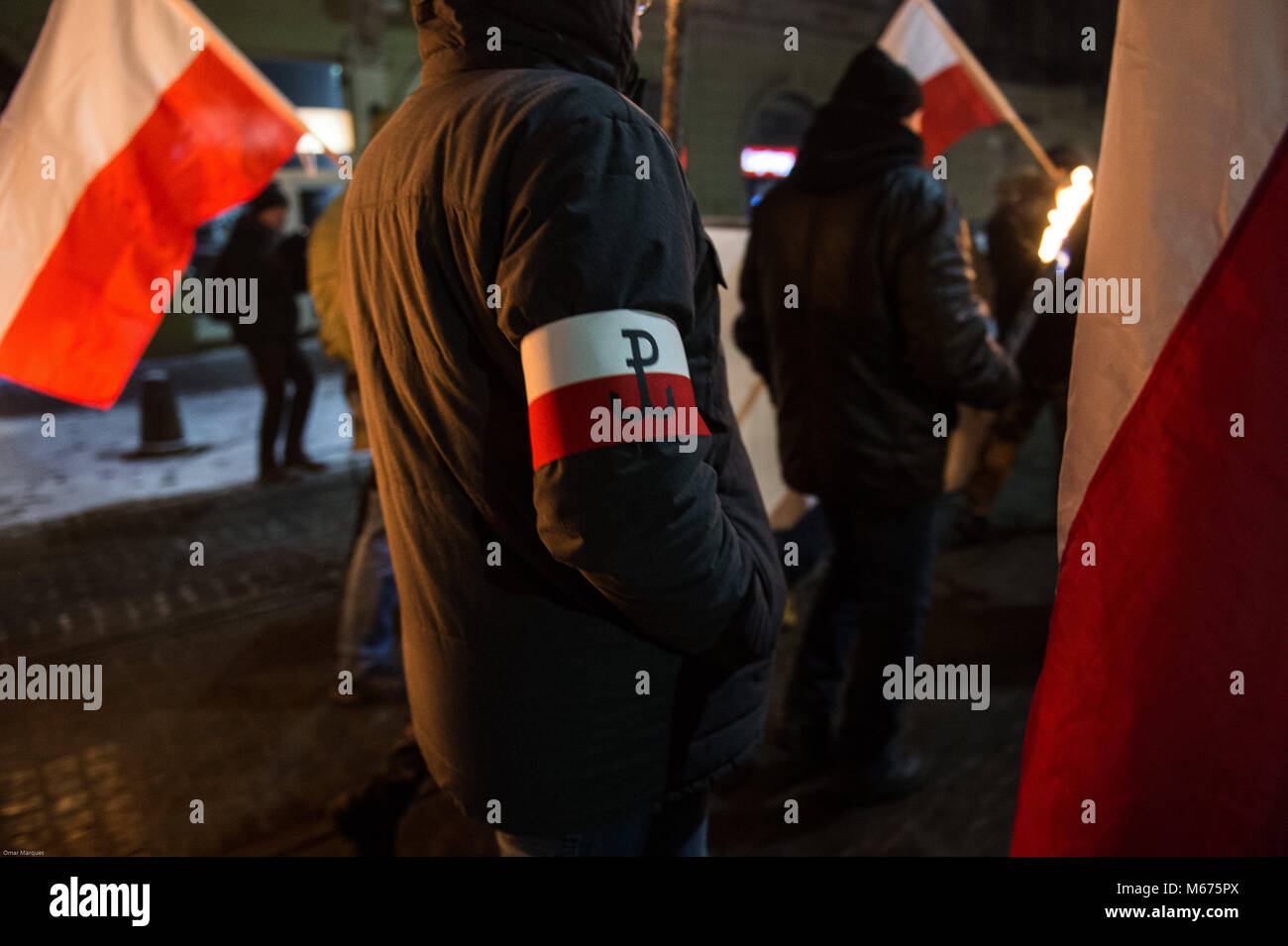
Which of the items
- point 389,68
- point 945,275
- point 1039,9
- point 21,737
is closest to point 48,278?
point 21,737

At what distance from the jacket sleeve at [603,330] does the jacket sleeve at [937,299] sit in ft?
4.92

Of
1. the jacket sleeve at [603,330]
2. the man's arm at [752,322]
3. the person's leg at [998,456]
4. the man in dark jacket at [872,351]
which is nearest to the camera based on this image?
the jacket sleeve at [603,330]

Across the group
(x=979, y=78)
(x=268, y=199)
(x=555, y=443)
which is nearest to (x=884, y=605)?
(x=555, y=443)

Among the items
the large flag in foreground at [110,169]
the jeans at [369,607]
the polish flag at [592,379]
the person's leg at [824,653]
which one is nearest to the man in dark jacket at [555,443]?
the polish flag at [592,379]

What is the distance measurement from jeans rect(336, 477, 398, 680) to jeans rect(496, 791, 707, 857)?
2.17 meters

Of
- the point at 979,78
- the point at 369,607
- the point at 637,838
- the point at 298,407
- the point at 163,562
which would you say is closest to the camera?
the point at 637,838

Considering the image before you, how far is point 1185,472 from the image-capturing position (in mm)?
1490

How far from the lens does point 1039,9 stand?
57.6 feet

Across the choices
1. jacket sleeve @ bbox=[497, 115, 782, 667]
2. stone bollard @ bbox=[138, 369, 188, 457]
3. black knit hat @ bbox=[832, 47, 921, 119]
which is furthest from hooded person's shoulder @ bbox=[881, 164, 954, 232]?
stone bollard @ bbox=[138, 369, 188, 457]

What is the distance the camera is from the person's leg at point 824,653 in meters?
3.09

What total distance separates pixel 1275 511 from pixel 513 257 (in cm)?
118

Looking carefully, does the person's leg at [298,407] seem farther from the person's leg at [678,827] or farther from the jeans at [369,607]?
the person's leg at [678,827]

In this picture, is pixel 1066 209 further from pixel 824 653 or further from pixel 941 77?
pixel 941 77

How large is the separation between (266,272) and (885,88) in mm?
5398
